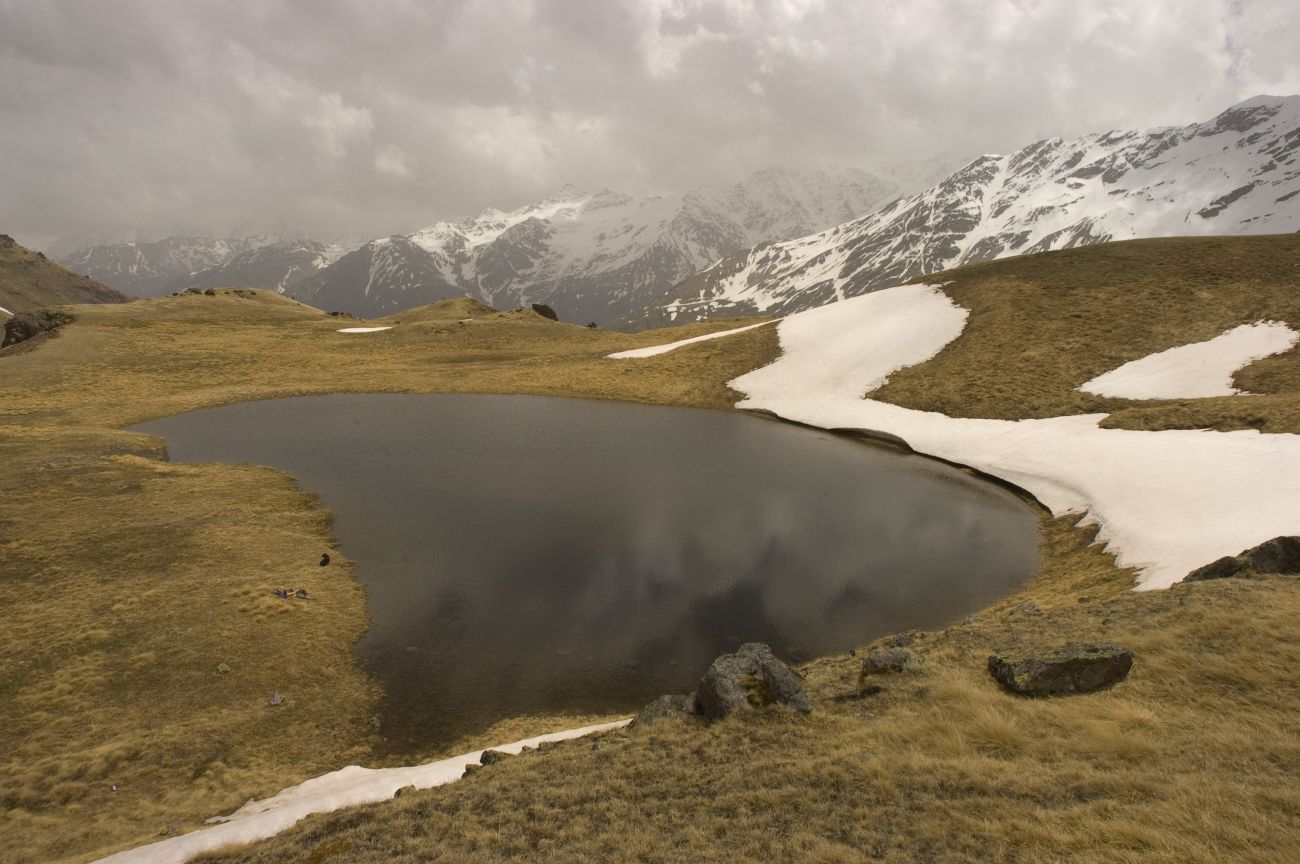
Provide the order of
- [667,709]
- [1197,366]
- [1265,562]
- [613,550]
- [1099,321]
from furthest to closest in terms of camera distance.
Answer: [1099,321], [1197,366], [613,550], [1265,562], [667,709]

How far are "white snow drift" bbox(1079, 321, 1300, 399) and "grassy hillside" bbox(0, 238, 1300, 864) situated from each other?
5.82 m

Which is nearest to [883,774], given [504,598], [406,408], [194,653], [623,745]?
[623,745]

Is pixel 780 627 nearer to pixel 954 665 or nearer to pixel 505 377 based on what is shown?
pixel 954 665

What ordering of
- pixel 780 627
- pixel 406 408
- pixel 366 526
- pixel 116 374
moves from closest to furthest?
pixel 780 627, pixel 366 526, pixel 406 408, pixel 116 374

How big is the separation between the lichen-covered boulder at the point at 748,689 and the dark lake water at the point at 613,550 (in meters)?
4.75

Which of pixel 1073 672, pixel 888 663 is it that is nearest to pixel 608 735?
pixel 888 663

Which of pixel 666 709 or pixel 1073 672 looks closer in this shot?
pixel 1073 672

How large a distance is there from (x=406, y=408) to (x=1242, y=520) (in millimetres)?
55890

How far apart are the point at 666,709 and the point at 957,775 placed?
6.15 meters

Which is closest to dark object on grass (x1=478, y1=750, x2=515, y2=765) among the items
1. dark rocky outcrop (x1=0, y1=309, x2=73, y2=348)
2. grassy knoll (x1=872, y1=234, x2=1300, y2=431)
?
grassy knoll (x1=872, y1=234, x2=1300, y2=431)

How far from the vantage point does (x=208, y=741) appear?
50.9 ft

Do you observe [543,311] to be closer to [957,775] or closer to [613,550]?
[613,550]

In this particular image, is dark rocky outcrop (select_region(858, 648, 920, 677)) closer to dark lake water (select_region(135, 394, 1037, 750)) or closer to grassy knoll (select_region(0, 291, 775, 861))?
dark lake water (select_region(135, 394, 1037, 750))

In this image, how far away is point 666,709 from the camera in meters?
13.8
